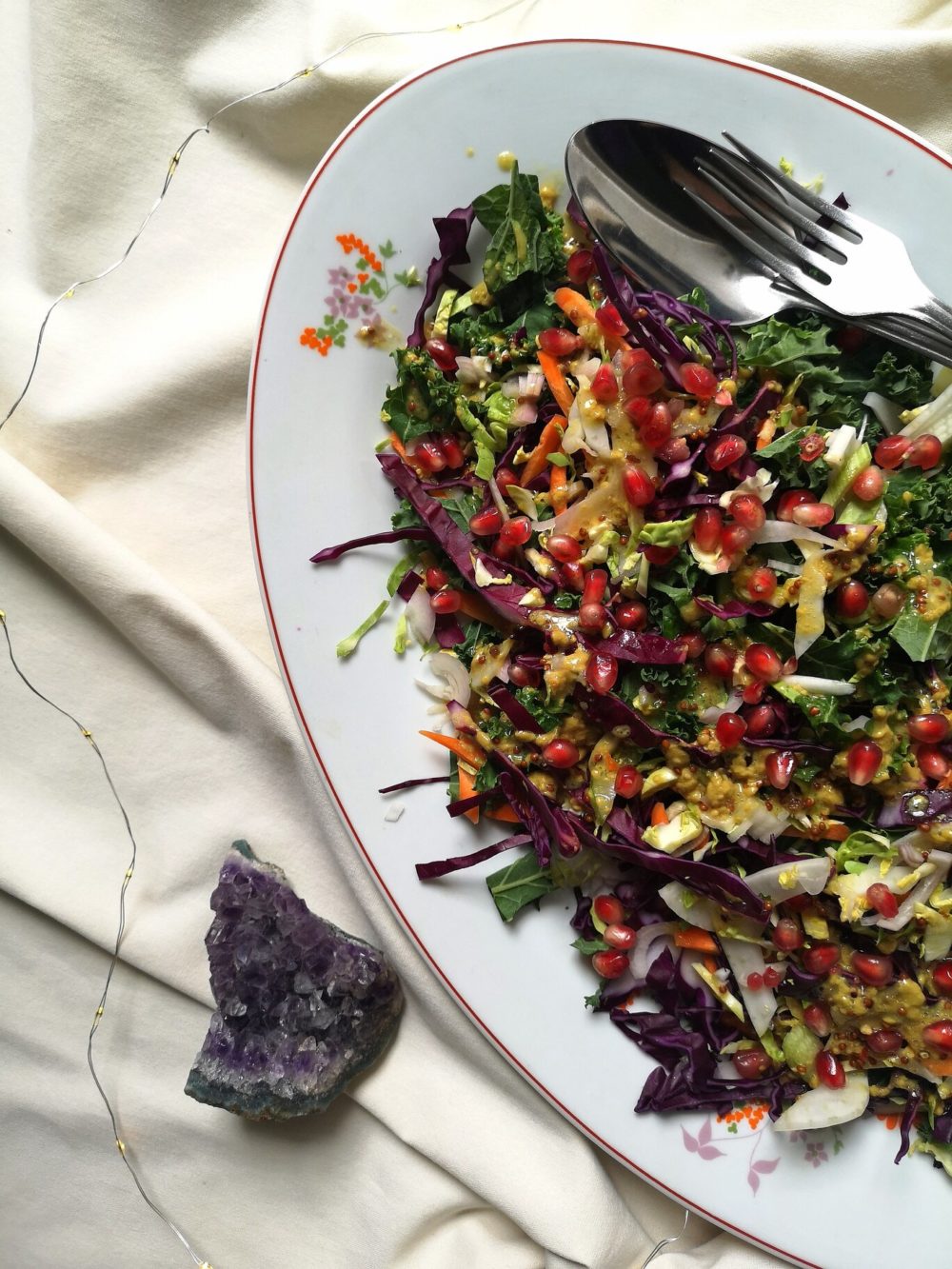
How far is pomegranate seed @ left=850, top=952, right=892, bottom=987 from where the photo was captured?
2.51 m

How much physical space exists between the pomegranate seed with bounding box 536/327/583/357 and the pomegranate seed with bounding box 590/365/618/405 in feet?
0.49

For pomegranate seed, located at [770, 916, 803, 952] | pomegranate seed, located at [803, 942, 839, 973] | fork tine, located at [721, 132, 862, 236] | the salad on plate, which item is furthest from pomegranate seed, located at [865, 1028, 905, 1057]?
fork tine, located at [721, 132, 862, 236]

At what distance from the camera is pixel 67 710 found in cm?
322

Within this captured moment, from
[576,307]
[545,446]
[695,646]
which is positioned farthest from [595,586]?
[576,307]

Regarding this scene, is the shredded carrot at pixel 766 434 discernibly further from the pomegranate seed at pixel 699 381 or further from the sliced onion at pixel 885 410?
the sliced onion at pixel 885 410

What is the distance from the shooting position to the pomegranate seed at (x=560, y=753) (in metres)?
2.54

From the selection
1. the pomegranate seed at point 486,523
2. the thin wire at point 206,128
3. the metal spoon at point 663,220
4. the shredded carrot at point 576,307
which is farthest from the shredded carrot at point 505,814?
the thin wire at point 206,128

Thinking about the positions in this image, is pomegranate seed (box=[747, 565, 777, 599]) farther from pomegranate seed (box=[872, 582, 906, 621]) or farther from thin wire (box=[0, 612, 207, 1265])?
thin wire (box=[0, 612, 207, 1265])

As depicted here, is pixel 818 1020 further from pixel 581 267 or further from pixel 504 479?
pixel 581 267

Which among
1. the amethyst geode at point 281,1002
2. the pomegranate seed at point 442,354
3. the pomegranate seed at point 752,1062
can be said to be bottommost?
the amethyst geode at point 281,1002

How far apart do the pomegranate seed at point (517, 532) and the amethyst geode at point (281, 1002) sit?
1.27 m

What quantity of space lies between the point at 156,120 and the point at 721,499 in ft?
7.26

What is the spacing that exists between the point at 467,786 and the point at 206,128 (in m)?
2.20

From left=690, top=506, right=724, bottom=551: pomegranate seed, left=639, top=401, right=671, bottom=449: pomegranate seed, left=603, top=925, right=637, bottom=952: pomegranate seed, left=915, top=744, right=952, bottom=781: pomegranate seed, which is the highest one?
left=639, top=401, right=671, bottom=449: pomegranate seed
